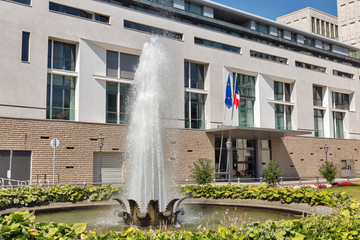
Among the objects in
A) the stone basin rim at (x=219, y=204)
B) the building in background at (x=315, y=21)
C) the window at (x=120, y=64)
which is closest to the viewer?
the stone basin rim at (x=219, y=204)

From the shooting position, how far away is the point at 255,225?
6293 mm

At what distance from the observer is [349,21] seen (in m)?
71.8

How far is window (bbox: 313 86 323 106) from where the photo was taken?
44.7 m

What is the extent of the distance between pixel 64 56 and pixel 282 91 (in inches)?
982

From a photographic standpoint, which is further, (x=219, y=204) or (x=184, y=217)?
(x=219, y=204)

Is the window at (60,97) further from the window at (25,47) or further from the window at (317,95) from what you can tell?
the window at (317,95)

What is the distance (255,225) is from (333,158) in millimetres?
41977

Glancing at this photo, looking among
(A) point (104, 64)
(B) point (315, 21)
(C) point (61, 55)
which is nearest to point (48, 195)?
(C) point (61, 55)

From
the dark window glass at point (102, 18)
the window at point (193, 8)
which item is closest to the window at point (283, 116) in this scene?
the window at point (193, 8)

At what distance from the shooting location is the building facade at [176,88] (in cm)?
2419

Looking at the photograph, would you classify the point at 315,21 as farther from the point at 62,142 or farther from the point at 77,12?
the point at 62,142

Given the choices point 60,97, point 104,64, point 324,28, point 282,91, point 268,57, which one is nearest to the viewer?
point 60,97

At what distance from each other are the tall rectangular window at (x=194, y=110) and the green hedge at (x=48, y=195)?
17.9 meters

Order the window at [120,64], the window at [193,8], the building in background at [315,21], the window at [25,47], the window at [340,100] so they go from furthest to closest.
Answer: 1. the building in background at [315,21]
2. the window at [340,100]
3. the window at [193,8]
4. the window at [120,64]
5. the window at [25,47]
